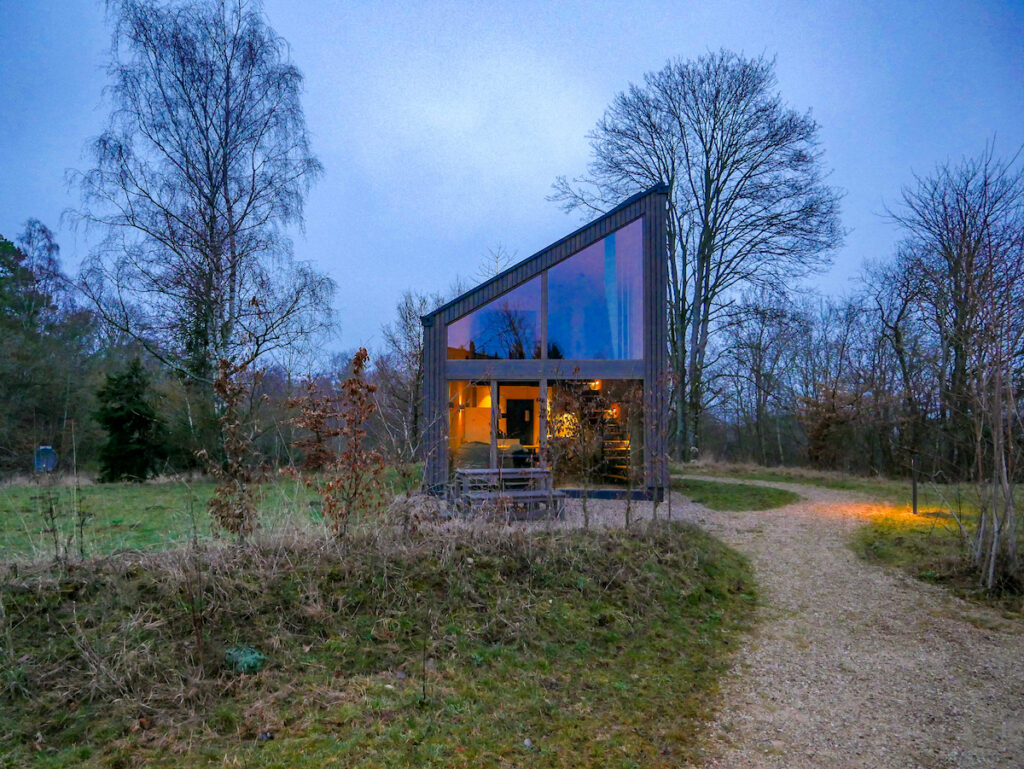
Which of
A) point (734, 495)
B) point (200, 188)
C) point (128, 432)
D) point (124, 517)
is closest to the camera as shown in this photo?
point (124, 517)

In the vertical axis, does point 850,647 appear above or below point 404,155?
below

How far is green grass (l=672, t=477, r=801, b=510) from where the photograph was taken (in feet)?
33.9

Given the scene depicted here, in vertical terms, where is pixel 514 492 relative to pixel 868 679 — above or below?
above

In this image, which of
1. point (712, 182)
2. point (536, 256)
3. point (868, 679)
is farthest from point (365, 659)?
point (712, 182)

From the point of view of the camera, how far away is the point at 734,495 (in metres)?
11.3

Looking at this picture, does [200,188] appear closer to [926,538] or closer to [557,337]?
[557,337]

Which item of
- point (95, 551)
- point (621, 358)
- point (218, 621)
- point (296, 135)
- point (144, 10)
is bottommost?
point (218, 621)

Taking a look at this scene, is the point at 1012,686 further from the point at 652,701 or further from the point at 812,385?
the point at 812,385

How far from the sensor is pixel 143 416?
12.2 metres

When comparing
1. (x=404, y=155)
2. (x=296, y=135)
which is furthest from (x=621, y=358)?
(x=404, y=155)

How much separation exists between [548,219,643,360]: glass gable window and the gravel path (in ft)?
16.8

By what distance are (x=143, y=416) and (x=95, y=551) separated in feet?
31.1

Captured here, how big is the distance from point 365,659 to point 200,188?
12.1 metres

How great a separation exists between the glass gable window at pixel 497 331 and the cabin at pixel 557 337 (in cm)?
2
